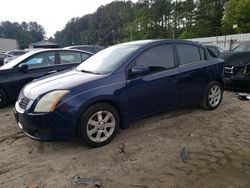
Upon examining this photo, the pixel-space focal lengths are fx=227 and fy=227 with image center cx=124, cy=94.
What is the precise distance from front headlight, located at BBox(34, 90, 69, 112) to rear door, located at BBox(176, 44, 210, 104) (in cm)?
225

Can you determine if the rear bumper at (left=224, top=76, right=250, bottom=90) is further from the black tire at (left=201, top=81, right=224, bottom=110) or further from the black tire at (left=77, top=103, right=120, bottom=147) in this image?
the black tire at (left=77, top=103, right=120, bottom=147)

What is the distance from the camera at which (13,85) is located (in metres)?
5.73

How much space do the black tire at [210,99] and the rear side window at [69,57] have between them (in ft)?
12.4

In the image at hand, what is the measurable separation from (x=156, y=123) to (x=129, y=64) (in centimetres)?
134

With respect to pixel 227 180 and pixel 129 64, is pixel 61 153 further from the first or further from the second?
pixel 227 180

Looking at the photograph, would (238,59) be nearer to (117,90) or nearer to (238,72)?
(238,72)

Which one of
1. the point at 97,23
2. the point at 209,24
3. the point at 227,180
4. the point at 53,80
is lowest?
the point at 227,180

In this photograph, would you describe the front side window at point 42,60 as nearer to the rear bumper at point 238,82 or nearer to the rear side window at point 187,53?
the rear side window at point 187,53

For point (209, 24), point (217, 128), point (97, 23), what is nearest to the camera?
point (217, 128)

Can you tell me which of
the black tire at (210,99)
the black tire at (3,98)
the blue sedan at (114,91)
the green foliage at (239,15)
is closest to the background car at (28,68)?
the black tire at (3,98)

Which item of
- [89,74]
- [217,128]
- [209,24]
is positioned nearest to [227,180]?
[217,128]

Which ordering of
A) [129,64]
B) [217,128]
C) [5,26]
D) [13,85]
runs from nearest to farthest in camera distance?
[129,64]
[217,128]
[13,85]
[5,26]

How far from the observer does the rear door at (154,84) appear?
146 inches

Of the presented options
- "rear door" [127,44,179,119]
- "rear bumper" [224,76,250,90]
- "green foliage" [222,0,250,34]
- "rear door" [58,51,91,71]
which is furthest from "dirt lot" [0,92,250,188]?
"green foliage" [222,0,250,34]
